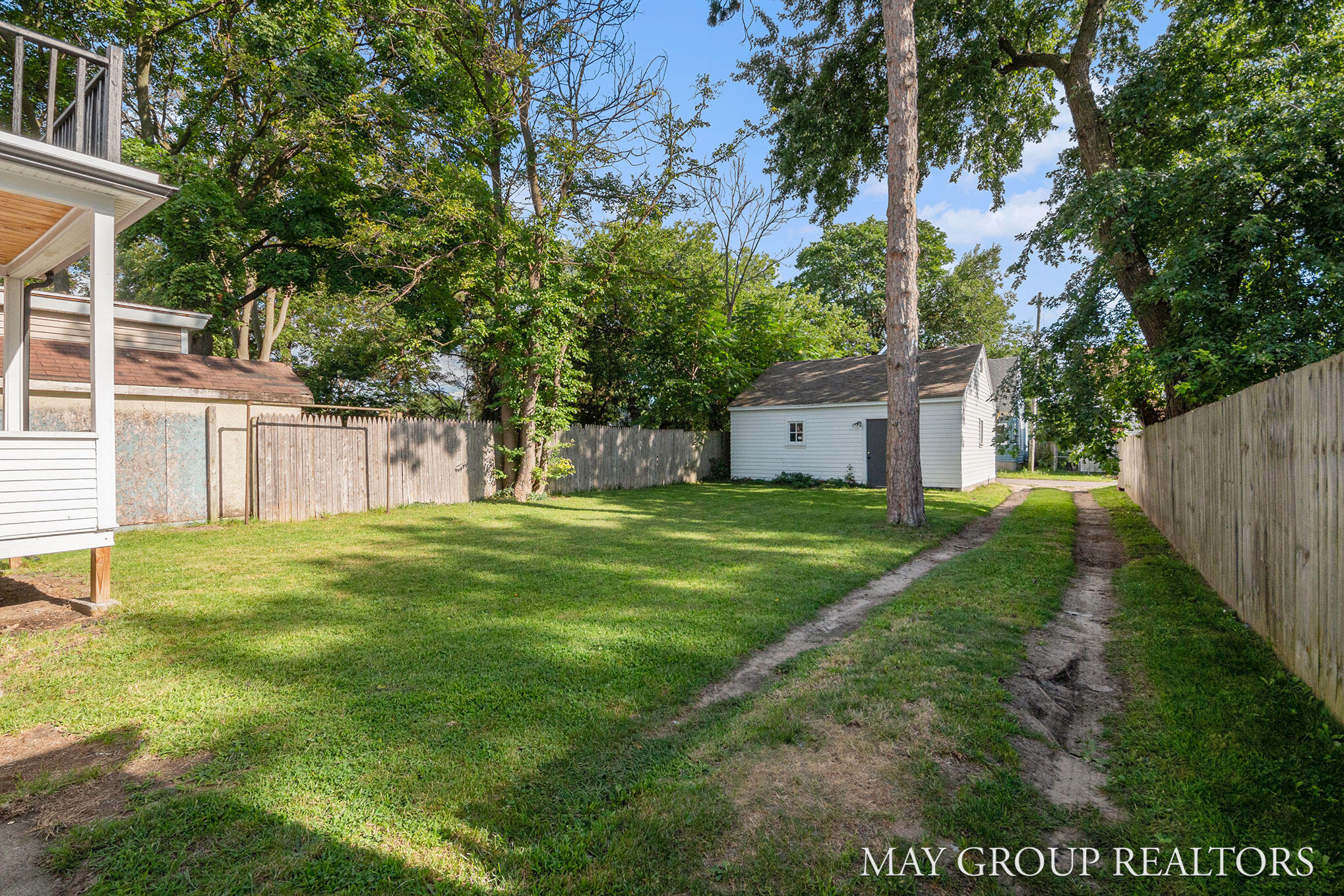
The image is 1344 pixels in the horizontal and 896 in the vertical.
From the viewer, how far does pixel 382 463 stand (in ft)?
39.6

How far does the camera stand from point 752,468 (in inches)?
846

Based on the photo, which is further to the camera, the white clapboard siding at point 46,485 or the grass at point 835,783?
the white clapboard siding at point 46,485

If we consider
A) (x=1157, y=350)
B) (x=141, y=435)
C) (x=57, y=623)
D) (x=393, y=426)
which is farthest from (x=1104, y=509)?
(x=141, y=435)

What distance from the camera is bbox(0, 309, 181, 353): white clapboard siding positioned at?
1040 centimetres

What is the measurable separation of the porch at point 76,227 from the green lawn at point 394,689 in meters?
0.81

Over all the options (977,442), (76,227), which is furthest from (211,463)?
(977,442)

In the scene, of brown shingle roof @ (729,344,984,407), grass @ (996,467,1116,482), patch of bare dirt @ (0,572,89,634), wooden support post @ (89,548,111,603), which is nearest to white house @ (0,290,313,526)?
patch of bare dirt @ (0,572,89,634)

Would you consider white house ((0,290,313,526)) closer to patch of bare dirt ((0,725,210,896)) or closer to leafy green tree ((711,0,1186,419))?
patch of bare dirt ((0,725,210,896))

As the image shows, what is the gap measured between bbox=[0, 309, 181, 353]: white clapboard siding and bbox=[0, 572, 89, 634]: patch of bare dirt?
656 centimetres

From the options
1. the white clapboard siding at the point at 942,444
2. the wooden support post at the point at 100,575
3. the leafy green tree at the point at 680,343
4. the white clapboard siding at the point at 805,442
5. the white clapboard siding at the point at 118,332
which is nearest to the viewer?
the wooden support post at the point at 100,575

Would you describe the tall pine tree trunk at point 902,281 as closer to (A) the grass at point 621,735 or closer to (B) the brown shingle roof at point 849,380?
(A) the grass at point 621,735

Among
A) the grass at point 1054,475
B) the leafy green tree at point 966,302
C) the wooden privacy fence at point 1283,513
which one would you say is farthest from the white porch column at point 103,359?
the leafy green tree at point 966,302

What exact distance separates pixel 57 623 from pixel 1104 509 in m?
17.5

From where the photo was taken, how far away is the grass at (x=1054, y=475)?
26.0m
